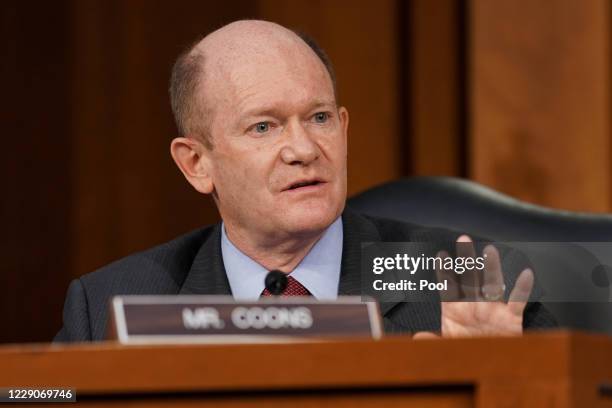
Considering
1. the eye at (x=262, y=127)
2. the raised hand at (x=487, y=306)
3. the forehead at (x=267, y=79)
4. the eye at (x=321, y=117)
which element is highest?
the forehead at (x=267, y=79)

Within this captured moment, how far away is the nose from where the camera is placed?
183 centimetres

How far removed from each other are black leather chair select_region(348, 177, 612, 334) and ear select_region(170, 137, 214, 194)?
0.32 meters

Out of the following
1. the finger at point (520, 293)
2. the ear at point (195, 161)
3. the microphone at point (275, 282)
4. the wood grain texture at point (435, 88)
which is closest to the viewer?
the finger at point (520, 293)

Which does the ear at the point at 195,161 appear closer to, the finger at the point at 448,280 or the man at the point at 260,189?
the man at the point at 260,189

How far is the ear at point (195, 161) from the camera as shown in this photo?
2039mm

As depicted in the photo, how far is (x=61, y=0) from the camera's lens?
2826mm

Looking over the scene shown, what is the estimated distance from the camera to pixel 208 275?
197 cm

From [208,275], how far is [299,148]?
0.30 metres

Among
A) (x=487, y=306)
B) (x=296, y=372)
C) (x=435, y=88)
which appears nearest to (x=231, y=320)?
(x=296, y=372)

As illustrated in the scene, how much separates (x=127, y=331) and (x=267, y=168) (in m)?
0.88

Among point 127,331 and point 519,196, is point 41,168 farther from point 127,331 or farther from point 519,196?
point 127,331

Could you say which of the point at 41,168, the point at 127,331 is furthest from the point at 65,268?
the point at 127,331

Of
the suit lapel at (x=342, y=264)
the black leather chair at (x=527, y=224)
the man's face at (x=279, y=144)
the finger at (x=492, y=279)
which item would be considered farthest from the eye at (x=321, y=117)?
the finger at (x=492, y=279)

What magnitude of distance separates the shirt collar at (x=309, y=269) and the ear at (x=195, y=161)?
0.40ft
